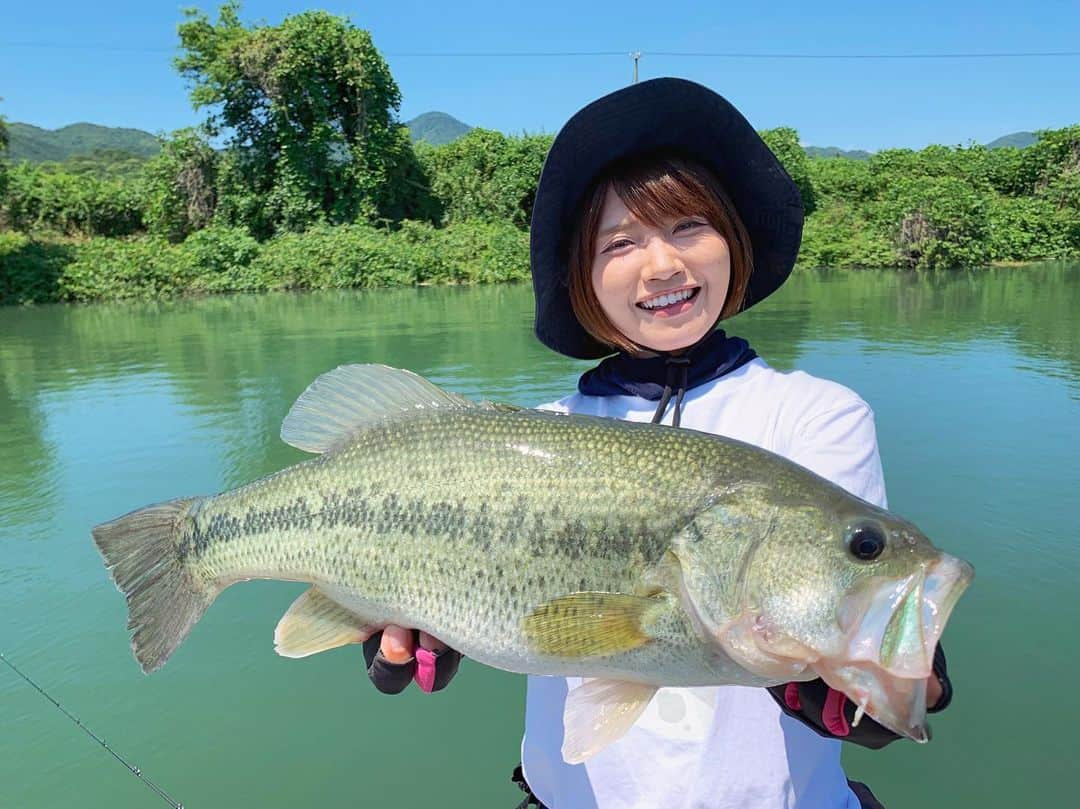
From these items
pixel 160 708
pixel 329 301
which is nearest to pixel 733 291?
pixel 160 708

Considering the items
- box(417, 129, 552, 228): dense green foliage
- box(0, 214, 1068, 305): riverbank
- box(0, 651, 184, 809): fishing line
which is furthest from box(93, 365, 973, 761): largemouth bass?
box(417, 129, 552, 228): dense green foliage

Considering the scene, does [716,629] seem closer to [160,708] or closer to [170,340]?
[160,708]

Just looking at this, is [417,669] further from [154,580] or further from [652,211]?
[652,211]

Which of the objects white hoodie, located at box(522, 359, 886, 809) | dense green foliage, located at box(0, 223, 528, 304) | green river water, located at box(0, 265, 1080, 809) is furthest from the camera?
dense green foliage, located at box(0, 223, 528, 304)

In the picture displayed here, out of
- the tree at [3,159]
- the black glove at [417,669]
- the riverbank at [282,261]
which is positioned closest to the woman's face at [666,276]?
the black glove at [417,669]

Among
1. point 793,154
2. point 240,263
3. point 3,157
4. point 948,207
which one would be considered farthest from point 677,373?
point 793,154

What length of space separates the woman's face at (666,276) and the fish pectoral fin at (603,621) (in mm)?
717

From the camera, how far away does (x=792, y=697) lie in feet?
→ 4.87

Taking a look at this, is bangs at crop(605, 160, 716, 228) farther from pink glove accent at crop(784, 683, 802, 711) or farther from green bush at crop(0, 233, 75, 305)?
green bush at crop(0, 233, 75, 305)

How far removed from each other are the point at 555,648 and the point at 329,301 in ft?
68.6

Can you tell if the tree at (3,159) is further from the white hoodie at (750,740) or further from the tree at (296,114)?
the white hoodie at (750,740)

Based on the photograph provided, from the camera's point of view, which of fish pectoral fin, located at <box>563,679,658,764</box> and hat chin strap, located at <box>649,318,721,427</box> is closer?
fish pectoral fin, located at <box>563,679,658,764</box>

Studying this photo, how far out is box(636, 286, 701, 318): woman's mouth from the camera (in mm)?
1939

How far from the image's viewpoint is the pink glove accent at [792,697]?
1474 millimetres
